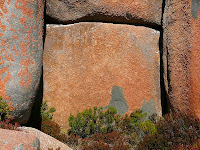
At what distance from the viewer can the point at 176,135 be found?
461 cm

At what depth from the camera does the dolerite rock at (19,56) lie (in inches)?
173

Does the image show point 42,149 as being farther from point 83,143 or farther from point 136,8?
point 136,8

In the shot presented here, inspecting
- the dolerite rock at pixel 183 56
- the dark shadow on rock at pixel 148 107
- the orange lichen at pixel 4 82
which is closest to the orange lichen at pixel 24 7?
the orange lichen at pixel 4 82

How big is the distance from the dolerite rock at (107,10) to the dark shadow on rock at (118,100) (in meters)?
1.23

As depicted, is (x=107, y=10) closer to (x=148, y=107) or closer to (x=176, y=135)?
(x=148, y=107)

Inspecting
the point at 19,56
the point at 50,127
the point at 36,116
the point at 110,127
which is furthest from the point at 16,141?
the point at 110,127

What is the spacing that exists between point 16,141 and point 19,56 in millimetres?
1401

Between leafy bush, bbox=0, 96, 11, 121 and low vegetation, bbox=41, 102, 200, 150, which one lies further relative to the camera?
low vegetation, bbox=41, 102, 200, 150

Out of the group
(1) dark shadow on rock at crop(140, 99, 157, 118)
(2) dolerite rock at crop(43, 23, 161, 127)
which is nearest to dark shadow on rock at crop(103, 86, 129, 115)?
(2) dolerite rock at crop(43, 23, 161, 127)

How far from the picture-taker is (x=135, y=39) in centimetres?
564

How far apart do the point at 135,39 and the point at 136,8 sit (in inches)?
21.5

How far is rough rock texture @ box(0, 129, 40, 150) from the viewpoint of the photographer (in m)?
3.46

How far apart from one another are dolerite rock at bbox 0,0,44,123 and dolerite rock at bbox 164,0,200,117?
1.99 m

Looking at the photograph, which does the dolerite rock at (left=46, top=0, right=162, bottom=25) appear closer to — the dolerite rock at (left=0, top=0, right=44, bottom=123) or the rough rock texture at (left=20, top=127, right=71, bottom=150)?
the dolerite rock at (left=0, top=0, right=44, bottom=123)
